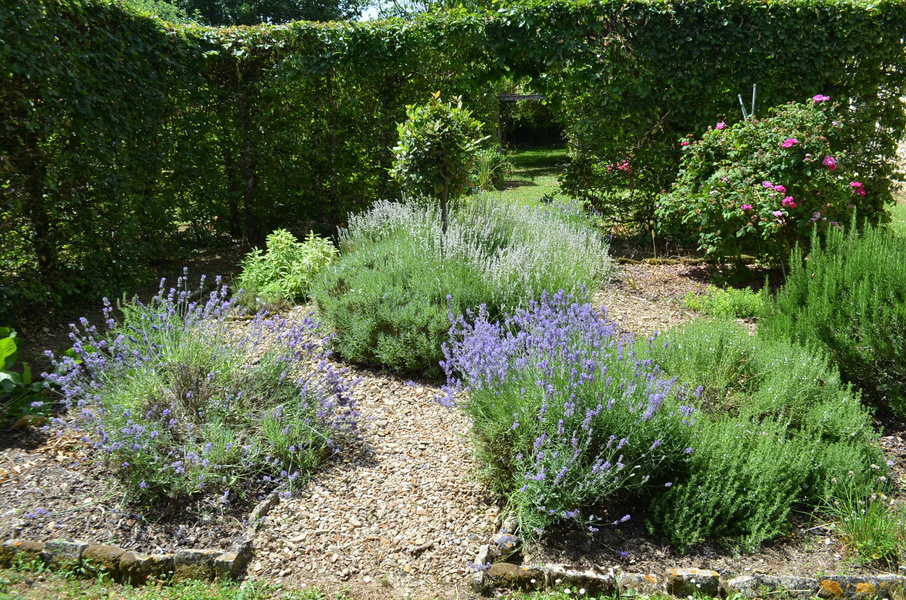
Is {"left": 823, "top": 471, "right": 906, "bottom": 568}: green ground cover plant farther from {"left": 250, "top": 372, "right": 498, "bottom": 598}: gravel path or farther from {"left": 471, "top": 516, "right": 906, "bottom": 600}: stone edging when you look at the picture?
{"left": 250, "top": 372, "right": 498, "bottom": 598}: gravel path

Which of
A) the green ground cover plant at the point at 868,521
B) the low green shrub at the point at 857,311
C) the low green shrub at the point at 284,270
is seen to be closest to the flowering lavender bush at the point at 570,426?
the green ground cover plant at the point at 868,521

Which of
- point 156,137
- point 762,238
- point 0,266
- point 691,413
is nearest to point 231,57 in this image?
point 156,137

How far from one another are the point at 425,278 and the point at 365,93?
3.99m

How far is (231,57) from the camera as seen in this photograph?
7.32 m

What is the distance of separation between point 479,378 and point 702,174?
458 cm

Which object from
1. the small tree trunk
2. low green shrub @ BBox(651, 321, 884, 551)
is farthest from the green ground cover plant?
the small tree trunk

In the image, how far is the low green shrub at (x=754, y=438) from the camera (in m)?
2.88

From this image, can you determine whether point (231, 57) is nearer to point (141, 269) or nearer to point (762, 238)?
point (141, 269)

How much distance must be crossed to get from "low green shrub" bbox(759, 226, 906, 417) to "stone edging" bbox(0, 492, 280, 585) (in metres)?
3.48

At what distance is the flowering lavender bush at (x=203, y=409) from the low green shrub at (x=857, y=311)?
116 inches

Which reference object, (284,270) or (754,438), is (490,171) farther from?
(754,438)

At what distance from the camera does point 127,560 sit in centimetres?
267

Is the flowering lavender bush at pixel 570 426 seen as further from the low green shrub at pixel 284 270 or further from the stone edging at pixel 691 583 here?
the low green shrub at pixel 284 270

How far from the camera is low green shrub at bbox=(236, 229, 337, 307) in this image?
569cm
